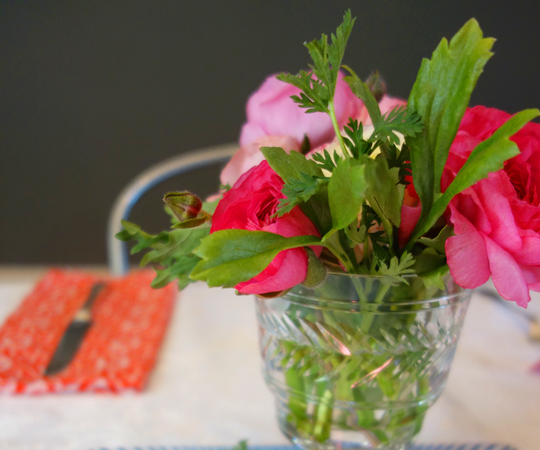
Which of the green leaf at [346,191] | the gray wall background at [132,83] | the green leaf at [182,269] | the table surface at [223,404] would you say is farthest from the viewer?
the gray wall background at [132,83]

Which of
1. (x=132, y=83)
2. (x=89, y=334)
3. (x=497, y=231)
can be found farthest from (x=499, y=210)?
(x=132, y=83)

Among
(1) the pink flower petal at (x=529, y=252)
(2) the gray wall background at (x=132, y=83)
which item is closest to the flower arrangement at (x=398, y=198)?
(1) the pink flower petal at (x=529, y=252)

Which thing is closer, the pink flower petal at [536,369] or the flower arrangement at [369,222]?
the flower arrangement at [369,222]

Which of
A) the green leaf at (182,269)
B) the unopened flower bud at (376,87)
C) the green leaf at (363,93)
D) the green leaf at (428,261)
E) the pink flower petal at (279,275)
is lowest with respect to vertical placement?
the green leaf at (182,269)

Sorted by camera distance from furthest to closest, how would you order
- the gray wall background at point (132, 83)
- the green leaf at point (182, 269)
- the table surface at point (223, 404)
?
the gray wall background at point (132, 83), the table surface at point (223, 404), the green leaf at point (182, 269)

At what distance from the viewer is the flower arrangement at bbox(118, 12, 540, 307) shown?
21 centimetres

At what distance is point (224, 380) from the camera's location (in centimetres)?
54

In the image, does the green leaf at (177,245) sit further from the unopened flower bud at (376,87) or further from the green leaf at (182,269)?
the unopened flower bud at (376,87)

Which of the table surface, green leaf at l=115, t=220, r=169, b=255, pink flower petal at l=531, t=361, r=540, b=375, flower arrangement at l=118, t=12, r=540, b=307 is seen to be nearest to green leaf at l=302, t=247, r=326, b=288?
flower arrangement at l=118, t=12, r=540, b=307

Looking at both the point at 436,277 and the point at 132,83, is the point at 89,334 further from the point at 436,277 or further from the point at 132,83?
the point at 132,83

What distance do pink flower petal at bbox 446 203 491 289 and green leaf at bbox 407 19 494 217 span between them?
1.0 inches

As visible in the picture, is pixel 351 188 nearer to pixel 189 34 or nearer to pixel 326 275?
pixel 326 275

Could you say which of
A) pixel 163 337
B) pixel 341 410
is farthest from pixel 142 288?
pixel 341 410

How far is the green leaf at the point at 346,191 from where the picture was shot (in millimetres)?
183
